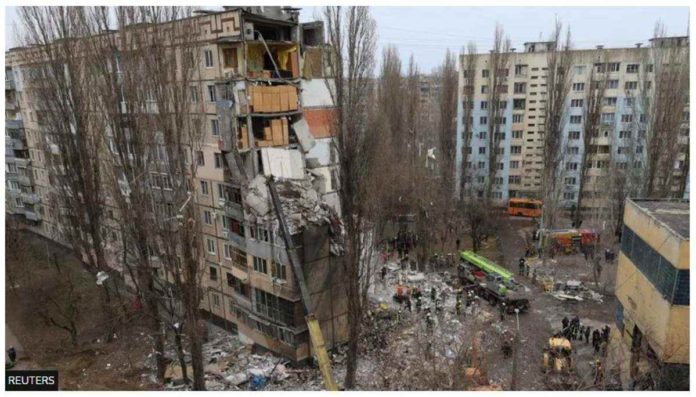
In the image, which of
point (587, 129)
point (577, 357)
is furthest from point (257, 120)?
point (587, 129)

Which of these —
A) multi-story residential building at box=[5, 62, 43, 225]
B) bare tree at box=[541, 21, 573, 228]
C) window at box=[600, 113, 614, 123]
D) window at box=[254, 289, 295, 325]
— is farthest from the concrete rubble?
window at box=[600, 113, 614, 123]

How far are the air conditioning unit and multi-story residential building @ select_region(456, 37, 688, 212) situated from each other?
54.9ft

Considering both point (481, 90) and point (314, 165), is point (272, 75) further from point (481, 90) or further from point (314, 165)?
point (481, 90)

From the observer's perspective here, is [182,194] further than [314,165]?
No

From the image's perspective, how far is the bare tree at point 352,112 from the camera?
34.7ft

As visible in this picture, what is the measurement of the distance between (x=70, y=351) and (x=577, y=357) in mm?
14835

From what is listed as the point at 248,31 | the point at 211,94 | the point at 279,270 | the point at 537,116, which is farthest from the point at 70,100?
the point at 537,116

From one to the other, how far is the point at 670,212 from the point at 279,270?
31.2 ft

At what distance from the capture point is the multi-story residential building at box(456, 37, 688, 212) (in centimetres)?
2705

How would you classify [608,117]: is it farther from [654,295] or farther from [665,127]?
[654,295]

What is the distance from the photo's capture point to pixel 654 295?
33.0 ft

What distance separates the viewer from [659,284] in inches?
387

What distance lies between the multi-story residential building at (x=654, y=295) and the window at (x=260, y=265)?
9.20 meters

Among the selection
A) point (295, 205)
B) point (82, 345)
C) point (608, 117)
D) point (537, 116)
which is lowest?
point (82, 345)
